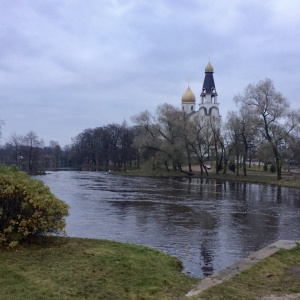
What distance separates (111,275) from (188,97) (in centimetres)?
9129

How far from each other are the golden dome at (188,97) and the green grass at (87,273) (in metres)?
88.9

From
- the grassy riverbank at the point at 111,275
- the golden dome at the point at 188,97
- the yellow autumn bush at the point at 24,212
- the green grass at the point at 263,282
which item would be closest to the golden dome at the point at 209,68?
the golden dome at the point at 188,97

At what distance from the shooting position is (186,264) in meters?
9.62

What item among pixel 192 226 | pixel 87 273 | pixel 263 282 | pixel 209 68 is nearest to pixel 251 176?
pixel 192 226

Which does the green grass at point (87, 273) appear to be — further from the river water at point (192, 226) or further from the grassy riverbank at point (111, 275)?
the river water at point (192, 226)

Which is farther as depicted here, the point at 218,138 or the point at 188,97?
the point at 188,97

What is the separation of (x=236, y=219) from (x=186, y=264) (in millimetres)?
8407

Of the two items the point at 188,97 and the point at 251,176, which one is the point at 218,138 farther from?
the point at 188,97

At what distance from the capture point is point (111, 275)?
688 centimetres

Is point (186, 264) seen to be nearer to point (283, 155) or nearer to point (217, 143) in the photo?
point (283, 155)

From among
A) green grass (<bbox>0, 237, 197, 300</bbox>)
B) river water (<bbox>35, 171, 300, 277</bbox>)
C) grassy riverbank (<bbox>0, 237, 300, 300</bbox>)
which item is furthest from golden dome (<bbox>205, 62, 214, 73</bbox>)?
Result: green grass (<bbox>0, 237, 197, 300</bbox>)

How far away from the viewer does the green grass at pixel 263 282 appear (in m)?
6.11

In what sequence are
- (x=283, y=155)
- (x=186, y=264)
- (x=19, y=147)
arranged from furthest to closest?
(x=19, y=147) → (x=283, y=155) → (x=186, y=264)

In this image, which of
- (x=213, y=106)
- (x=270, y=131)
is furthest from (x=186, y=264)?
(x=213, y=106)
